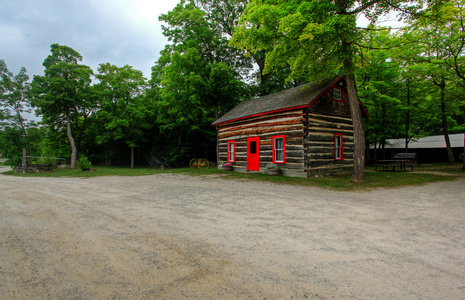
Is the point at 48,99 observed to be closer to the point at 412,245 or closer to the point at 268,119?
the point at 268,119

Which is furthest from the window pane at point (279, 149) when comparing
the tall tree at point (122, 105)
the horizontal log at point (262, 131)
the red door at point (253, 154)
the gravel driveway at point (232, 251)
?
the tall tree at point (122, 105)

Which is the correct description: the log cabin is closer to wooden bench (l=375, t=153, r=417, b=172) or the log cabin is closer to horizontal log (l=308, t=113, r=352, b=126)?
horizontal log (l=308, t=113, r=352, b=126)

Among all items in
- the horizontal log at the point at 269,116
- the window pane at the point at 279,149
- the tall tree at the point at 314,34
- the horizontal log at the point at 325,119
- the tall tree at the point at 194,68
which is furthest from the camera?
the tall tree at the point at 194,68

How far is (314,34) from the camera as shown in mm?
9211

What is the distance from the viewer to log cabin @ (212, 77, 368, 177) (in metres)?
12.7

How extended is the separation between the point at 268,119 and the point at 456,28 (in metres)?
12.5

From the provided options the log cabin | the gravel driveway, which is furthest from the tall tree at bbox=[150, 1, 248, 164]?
the gravel driveway

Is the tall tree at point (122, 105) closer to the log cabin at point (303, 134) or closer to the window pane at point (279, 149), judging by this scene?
the log cabin at point (303, 134)

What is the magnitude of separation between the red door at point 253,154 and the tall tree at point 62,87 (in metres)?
18.9

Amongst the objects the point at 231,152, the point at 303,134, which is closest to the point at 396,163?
the point at 303,134

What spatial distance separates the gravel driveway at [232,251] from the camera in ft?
7.92

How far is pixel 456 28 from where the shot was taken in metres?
13.7

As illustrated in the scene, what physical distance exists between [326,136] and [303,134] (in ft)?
6.91

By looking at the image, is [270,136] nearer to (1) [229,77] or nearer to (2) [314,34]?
(2) [314,34]
